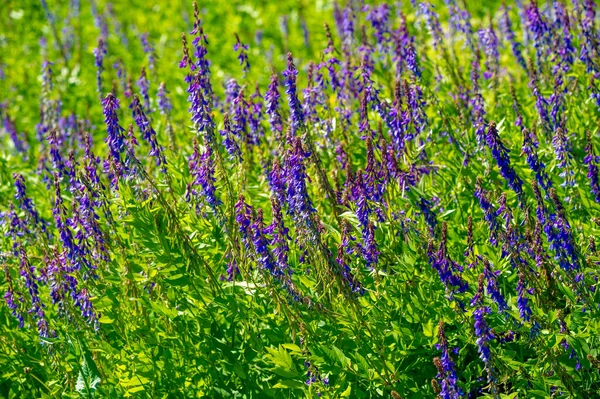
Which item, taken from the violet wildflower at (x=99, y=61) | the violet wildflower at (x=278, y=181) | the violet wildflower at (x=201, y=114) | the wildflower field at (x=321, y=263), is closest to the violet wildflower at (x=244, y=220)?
the wildflower field at (x=321, y=263)

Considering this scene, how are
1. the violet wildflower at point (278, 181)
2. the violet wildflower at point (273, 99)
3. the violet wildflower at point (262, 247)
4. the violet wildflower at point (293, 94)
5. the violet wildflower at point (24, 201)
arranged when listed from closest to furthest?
the violet wildflower at point (262, 247), the violet wildflower at point (278, 181), the violet wildflower at point (293, 94), the violet wildflower at point (273, 99), the violet wildflower at point (24, 201)

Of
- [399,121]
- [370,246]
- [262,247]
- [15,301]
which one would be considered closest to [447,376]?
[370,246]

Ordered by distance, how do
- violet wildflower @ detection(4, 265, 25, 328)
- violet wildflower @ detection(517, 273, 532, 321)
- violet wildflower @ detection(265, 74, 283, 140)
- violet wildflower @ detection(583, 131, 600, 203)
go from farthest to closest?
violet wildflower @ detection(265, 74, 283, 140), violet wildflower @ detection(4, 265, 25, 328), violet wildflower @ detection(583, 131, 600, 203), violet wildflower @ detection(517, 273, 532, 321)

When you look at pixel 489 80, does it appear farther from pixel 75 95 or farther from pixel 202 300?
pixel 75 95

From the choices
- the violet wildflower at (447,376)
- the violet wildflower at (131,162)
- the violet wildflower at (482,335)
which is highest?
the violet wildflower at (131,162)

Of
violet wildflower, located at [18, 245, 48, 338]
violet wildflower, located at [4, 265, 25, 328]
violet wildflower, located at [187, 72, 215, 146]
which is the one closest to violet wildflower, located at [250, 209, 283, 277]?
violet wildflower, located at [187, 72, 215, 146]

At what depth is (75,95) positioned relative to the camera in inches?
441

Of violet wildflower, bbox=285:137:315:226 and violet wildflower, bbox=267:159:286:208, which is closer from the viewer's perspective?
violet wildflower, bbox=285:137:315:226

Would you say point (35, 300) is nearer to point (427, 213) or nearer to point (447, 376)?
point (427, 213)

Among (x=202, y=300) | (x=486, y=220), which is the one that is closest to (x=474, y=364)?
(x=486, y=220)

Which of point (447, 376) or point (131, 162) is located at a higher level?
point (131, 162)

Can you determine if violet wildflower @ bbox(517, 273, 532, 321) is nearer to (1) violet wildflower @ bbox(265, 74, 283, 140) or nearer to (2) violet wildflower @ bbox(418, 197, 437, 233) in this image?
(2) violet wildflower @ bbox(418, 197, 437, 233)

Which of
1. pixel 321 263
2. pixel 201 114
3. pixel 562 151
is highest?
pixel 201 114

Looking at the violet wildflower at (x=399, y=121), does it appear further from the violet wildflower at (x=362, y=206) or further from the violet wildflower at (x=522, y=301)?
the violet wildflower at (x=522, y=301)
